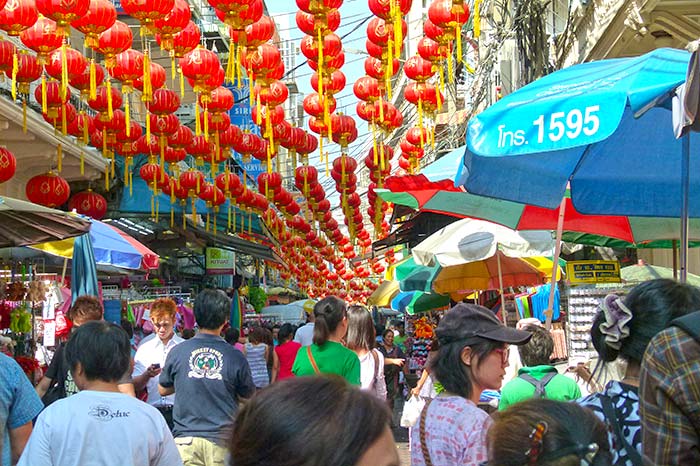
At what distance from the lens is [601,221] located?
7.70 meters

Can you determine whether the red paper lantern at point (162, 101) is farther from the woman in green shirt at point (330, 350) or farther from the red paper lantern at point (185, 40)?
the woman in green shirt at point (330, 350)

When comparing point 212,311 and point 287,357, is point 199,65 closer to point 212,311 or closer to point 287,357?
point 287,357

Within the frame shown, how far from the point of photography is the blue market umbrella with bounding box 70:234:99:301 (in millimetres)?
10125

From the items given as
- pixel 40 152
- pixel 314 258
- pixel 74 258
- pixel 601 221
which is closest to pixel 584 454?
pixel 601 221

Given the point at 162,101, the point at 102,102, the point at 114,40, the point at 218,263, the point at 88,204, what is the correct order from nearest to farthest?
the point at 114,40, the point at 102,102, the point at 162,101, the point at 88,204, the point at 218,263

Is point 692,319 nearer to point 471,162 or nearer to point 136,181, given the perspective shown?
point 471,162

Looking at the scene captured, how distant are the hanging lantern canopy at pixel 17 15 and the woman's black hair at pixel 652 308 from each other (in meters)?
7.87

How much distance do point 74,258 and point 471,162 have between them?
19.9ft

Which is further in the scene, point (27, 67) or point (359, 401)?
point (27, 67)

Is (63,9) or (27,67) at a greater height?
(63,9)

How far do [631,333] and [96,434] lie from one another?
210 centimetres

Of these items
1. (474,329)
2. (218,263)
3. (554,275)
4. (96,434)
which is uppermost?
(218,263)

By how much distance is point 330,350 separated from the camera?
21.9 feet

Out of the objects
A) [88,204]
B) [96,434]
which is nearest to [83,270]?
[96,434]
